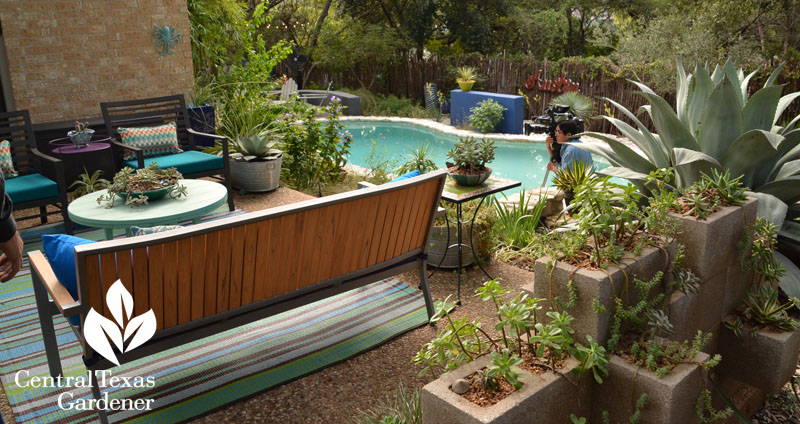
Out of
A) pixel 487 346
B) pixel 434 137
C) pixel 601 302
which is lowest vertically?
pixel 434 137

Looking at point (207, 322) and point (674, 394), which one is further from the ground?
point (674, 394)

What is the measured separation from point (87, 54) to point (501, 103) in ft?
27.7

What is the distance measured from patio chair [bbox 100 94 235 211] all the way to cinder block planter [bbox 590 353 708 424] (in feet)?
15.4

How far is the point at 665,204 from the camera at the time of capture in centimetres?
257

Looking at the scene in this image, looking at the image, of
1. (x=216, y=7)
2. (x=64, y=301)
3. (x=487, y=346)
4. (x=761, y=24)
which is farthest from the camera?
(x=761, y=24)

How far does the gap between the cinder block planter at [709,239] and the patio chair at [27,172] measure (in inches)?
189

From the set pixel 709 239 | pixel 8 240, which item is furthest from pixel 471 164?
pixel 8 240

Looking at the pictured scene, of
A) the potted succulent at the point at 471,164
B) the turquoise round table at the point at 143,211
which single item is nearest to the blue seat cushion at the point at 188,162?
the turquoise round table at the point at 143,211

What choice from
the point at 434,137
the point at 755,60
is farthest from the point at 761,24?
the point at 434,137

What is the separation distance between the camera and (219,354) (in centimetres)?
340

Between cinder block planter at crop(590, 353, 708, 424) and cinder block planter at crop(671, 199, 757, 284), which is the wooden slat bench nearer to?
cinder block planter at crop(671, 199, 757, 284)

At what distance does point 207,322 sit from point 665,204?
2.04m

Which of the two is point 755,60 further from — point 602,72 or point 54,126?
point 54,126

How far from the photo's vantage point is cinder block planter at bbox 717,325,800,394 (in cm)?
281
